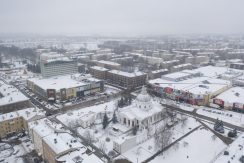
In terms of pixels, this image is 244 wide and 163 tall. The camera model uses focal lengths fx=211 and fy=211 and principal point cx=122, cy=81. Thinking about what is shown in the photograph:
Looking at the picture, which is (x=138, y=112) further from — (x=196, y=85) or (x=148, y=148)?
(x=196, y=85)

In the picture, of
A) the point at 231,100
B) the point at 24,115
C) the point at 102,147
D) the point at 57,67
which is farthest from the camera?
the point at 57,67

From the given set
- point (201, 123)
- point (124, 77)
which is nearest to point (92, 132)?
point (201, 123)

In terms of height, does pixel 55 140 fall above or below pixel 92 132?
above

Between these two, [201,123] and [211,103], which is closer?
[201,123]

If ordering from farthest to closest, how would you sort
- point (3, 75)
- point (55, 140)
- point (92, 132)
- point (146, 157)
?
point (3, 75), point (92, 132), point (146, 157), point (55, 140)

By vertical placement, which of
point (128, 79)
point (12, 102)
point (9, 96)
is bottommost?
point (12, 102)

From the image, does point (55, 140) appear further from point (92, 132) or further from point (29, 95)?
point (29, 95)

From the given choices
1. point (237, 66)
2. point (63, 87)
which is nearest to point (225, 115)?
point (63, 87)

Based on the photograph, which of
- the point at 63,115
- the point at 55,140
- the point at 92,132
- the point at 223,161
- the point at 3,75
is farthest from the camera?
the point at 3,75
